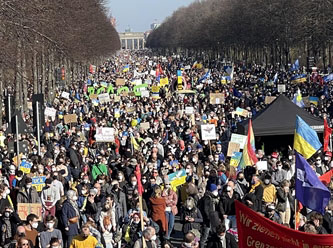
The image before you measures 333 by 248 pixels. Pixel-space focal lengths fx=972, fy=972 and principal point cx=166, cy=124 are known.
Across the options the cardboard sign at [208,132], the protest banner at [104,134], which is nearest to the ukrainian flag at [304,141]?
the cardboard sign at [208,132]

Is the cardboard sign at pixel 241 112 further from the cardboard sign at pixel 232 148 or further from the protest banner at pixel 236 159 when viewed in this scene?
the protest banner at pixel 236 159

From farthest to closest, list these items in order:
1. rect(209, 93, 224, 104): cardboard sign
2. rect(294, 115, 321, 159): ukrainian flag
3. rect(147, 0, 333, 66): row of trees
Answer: rect(147, 0, 333, 66): row of trees
rect(209, 93, 224, 104): cardboard sign
rect(294, 115, 321, 159): ukrainian flag

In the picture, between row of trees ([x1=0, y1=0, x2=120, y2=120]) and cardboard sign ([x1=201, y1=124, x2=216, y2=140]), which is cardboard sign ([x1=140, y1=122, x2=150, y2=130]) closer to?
row of trees ([x1=0, y1=0, x2=120, y2=120])

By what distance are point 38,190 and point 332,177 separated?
5.22 m

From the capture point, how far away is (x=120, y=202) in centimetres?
1584

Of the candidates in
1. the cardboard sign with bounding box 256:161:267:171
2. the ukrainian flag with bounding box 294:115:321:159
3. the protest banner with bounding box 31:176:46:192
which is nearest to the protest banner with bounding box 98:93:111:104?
the cardboard sign with bounding box 256:161:267:171

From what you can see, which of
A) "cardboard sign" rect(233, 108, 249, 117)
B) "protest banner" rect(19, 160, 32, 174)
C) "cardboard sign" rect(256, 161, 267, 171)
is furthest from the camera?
"cardboard sign" rect(233, 108, 249, 117)

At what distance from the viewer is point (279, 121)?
81.8 ft

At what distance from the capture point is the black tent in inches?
967

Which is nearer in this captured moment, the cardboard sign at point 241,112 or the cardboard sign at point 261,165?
the cardboard sign at point 261,165

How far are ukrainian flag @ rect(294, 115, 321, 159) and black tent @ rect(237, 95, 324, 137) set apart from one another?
8352 millimetres

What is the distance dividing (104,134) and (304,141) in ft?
34.0

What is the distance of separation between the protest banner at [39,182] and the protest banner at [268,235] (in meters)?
8.66

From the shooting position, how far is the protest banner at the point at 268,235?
7852mm
